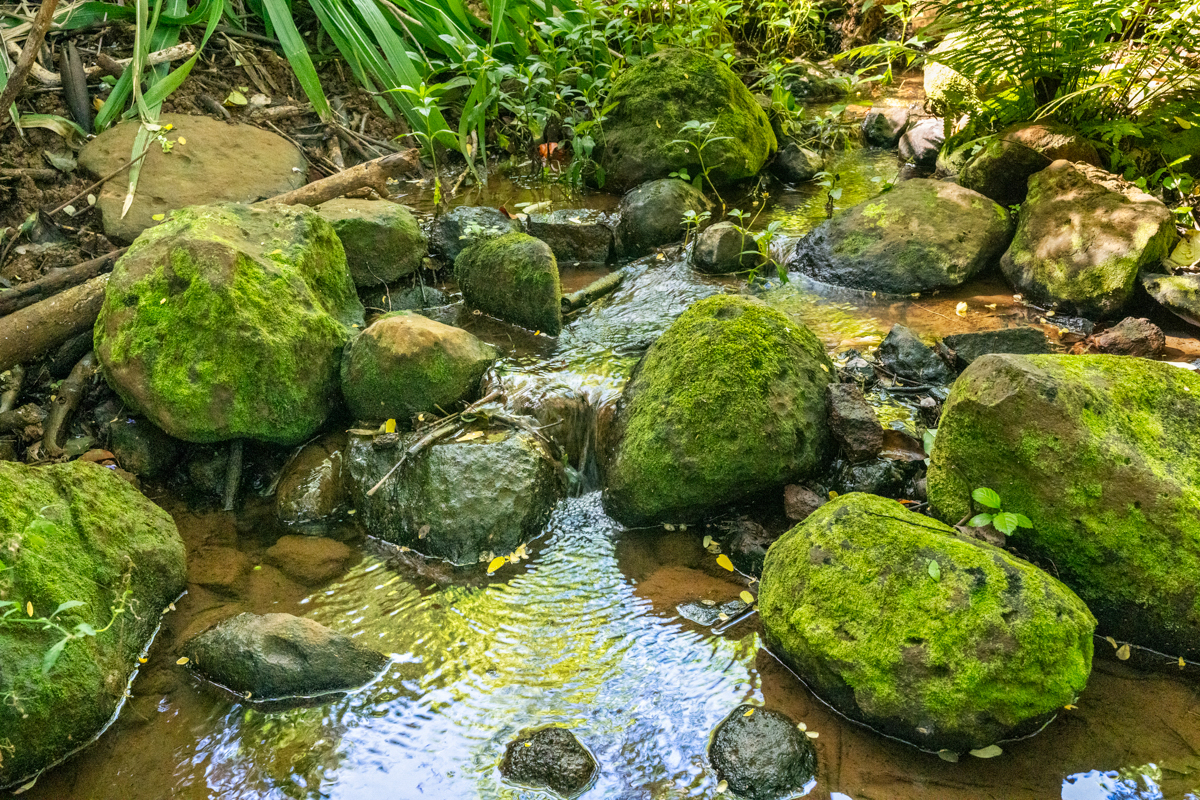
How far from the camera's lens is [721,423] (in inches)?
136

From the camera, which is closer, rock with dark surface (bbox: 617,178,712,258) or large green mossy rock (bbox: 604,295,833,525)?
large green mossy rock (bbox: 604,295,833,525)

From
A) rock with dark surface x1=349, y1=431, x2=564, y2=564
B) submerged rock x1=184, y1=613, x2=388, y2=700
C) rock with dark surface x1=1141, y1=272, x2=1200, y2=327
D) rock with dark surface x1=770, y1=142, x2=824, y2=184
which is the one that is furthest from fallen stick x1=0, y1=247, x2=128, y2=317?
rock with dark surface x1=1141, y1=272, x2=1200, y2=327

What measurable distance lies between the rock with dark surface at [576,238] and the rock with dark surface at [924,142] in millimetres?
2933

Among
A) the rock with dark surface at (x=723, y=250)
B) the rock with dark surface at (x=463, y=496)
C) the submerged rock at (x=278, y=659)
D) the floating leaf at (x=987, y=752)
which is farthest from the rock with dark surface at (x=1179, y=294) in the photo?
the submerged rock at (x=278, y=659)

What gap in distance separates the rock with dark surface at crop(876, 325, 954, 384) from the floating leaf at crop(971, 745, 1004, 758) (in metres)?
1.99

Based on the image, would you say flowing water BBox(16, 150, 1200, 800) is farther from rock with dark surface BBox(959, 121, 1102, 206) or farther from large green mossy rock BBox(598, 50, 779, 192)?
large green mossy rock BBox(598, 50, 779, 192)

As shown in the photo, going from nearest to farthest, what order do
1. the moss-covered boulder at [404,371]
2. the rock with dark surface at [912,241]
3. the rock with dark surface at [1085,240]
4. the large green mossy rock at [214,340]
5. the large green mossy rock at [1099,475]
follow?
the large green mossy rock at [1099,475]
the large green mossy rock at [214,340]
the moss-covered boulder at [404,371]
the rock with dark surface at [1085,240]
the rock with dark surface at [912,241]

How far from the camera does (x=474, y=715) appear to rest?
281 cm

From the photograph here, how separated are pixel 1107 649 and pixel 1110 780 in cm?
54

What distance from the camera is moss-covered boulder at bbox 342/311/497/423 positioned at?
389cm

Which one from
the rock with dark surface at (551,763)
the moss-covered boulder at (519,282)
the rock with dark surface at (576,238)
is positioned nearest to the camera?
the rock with dark surface at (551,763)

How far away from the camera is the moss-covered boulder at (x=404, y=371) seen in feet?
12.8

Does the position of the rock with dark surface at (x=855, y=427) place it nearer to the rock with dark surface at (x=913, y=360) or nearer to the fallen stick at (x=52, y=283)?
the rock with dark surface at (x=913, y=360)

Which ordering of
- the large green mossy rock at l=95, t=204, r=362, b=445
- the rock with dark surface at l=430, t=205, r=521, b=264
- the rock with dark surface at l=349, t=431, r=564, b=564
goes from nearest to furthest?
the rock with dark surface at l=349, t=431, r=564, b=564 → the large green mossy rock at l=95, t=204, r=362, b=445 → the rock with dark surface at l=430, t=205, r=521, b=264
